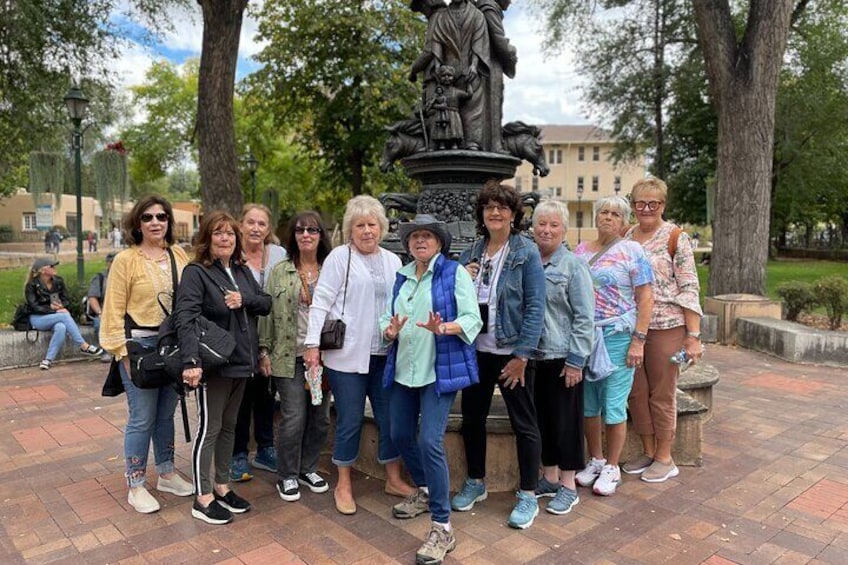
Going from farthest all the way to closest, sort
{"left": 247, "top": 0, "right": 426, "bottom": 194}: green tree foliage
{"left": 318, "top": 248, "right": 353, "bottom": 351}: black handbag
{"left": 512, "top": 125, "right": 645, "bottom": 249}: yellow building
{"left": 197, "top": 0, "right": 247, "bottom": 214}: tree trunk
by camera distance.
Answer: {"left": 512, "top": 125, "right": 645, "bottom": 249}: yellow building < {"left": 247, "top": 0, "right": 426, "bottom": 194}: green tree foliage < {"left": 197, "top": 0, "right": 247, "bottom": 214}: tree trunk < {"left": 318, "top": 248, "right": 353, "bottom": 351}: black handbag

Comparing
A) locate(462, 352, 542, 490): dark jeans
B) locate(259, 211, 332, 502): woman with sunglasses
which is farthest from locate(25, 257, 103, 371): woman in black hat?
locate(462, 352, 542, 490): dark jeans

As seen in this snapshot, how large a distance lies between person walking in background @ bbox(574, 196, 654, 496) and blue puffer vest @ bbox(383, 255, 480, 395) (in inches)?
36.1

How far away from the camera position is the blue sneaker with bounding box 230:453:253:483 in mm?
3900

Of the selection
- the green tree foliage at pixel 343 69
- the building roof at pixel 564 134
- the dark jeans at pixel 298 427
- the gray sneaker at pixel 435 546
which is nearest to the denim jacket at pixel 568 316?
the gray sneaker at pixel 435 546

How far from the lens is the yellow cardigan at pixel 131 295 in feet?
10.7

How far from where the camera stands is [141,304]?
3.32m

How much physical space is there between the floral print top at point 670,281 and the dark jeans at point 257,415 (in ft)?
8.41

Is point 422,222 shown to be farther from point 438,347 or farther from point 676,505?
point 676,505

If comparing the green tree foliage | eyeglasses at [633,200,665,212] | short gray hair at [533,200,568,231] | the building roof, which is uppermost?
the building roof

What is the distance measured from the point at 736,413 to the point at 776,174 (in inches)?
914

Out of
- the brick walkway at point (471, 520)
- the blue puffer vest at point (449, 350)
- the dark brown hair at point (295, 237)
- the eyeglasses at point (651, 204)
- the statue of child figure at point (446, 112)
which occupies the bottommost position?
the brick walkway at point (471, 520)

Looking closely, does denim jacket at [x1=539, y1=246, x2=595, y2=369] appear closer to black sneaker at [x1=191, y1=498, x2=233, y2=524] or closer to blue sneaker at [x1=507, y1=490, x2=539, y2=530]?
blue sneaker at [x1=507, y1=490, x2=539, y2=530]

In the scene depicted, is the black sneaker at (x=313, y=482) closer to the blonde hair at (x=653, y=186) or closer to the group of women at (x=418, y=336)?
the group of women at (x=418, y=336)

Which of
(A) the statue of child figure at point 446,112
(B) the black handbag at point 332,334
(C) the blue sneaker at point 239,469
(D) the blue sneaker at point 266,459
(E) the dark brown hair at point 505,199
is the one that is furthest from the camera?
(A) the statue of child figure at point 446,112
